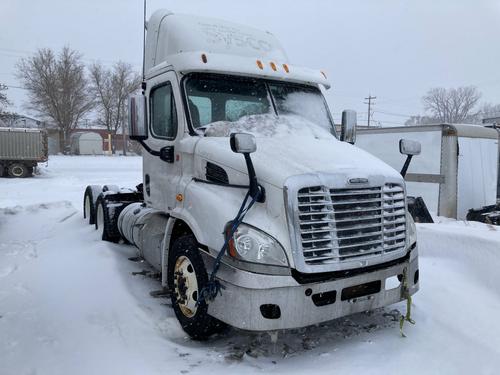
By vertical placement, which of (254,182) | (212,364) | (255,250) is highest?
(254,182)

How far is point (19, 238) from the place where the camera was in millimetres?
8383

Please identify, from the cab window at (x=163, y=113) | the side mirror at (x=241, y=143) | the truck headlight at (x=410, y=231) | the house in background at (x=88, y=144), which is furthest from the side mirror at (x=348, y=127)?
the house in background at (x=88, y=144)

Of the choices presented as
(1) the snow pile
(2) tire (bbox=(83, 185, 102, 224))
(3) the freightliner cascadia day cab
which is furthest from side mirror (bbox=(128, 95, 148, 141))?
(2) tire (bbox=(83, 185, 102, 224))

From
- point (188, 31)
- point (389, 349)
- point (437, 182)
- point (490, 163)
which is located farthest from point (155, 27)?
point (490, 163)

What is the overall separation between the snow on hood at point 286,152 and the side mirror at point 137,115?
2.59 feet

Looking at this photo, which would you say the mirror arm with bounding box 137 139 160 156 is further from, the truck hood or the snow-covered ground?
the snow-covered ground

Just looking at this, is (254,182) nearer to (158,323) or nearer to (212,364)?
(212,364)

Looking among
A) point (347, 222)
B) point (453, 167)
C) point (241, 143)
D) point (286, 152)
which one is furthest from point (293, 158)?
point (453, 167)

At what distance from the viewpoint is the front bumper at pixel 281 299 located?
11.5ft

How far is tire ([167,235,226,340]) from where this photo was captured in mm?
4082

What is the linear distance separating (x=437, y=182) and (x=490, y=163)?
2.14 m

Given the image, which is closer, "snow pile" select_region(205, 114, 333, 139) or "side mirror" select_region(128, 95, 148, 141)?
"snow pile" select_region(205, 114, 333, 139)

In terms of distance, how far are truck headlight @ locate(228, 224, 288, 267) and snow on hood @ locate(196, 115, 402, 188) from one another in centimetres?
46

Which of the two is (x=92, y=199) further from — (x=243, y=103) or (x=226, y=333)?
(x=226, y=333)
